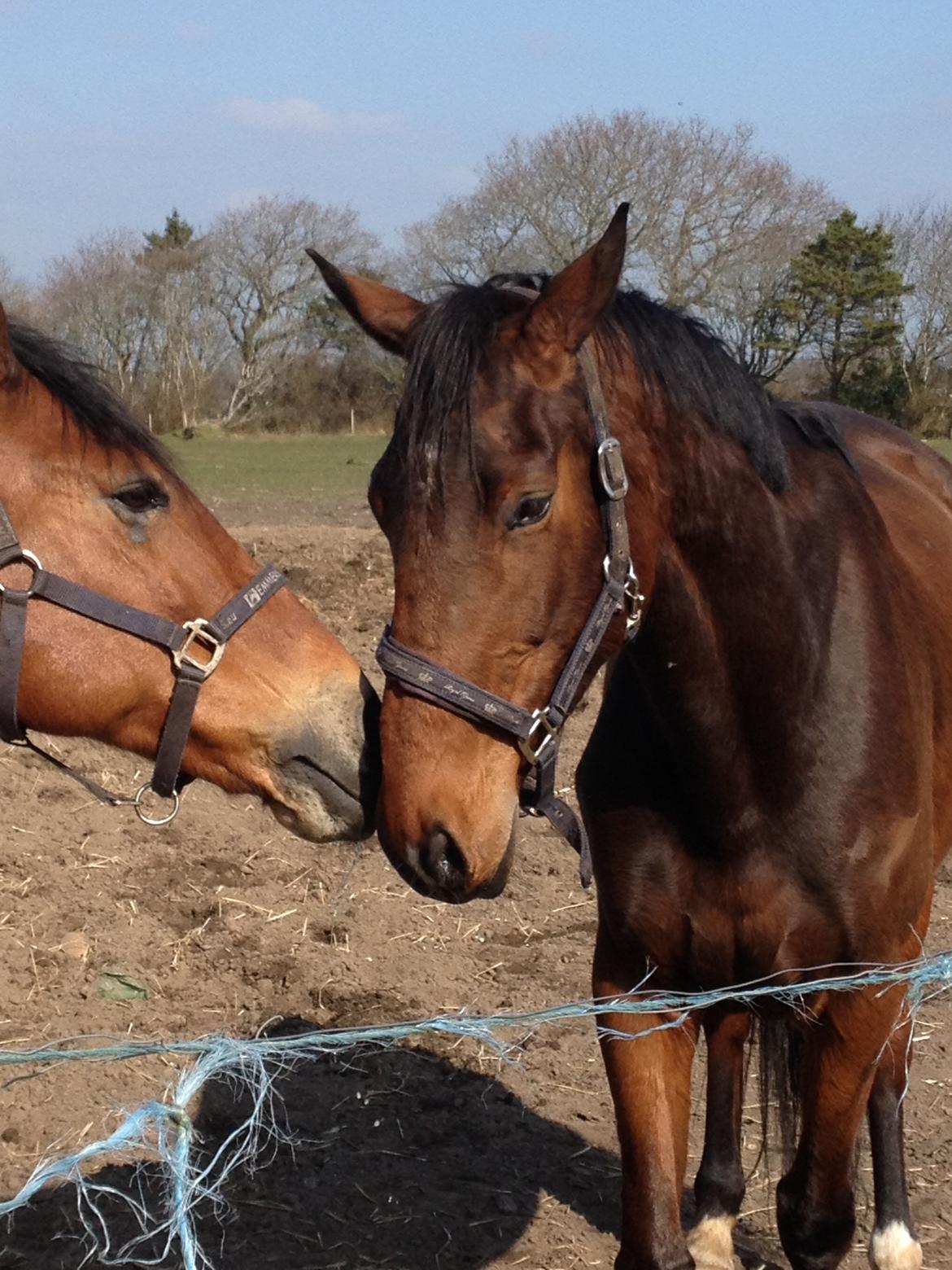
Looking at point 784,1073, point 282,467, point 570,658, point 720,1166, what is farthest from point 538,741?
point 282,467

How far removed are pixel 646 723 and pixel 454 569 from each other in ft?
2.61

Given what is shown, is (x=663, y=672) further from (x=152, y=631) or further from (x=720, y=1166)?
(x=720, y=1166)

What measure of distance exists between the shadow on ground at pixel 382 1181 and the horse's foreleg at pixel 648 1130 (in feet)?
2.39

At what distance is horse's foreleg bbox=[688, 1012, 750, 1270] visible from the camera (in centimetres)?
344

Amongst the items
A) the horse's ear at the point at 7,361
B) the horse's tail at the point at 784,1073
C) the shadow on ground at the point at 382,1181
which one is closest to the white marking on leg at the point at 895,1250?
the horse's tail at the point at 784,1073

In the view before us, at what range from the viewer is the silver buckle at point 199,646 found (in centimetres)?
248

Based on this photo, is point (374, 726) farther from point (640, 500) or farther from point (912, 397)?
point (912, 397)

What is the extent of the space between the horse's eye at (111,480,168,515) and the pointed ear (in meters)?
0.78

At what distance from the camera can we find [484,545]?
2.31m

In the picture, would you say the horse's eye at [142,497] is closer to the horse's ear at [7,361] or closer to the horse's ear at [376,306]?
the horse's ear at [7,361]

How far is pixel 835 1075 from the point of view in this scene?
2.88 metres

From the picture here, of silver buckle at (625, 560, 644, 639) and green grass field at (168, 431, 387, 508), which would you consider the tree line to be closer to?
green grass field at (168, 431, 387, 508)

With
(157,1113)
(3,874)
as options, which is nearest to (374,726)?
(157,1113)

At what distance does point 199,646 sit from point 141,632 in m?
0.12
